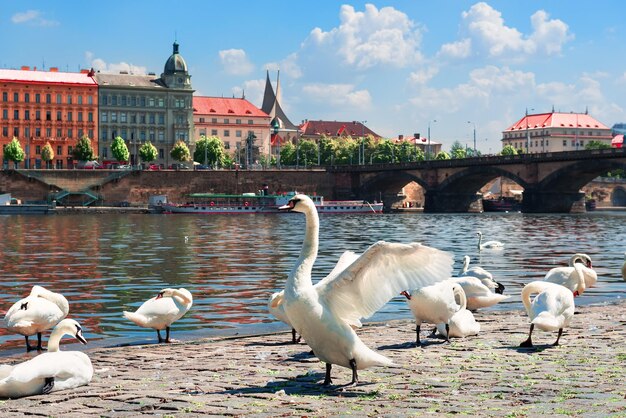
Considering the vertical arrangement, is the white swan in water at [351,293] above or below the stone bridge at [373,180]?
below

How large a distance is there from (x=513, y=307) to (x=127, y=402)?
12.4 metres

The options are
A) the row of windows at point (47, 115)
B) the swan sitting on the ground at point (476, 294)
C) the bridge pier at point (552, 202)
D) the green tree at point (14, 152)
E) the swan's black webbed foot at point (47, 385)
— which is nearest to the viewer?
the swan's black webbed foot at point (47, 385)

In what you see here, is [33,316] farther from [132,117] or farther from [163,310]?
[132,117]

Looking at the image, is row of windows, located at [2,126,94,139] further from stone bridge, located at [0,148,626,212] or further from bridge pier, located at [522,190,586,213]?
bridge pier, located at [522,190,586,213]

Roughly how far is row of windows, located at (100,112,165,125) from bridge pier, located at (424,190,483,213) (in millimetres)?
Answer: 43650

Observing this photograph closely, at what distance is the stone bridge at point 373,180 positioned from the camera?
328 feet

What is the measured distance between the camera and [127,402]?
909 centimetres

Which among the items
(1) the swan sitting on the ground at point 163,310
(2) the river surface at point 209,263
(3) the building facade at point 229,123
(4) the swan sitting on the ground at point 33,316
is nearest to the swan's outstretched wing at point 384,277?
(1) the swan sitting on the ground at point 163,310

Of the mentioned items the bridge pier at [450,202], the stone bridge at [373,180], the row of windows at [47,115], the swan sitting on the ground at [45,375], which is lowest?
the swan sitting on the ground at [45,375]

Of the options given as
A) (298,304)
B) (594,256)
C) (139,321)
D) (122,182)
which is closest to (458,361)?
(298,304)

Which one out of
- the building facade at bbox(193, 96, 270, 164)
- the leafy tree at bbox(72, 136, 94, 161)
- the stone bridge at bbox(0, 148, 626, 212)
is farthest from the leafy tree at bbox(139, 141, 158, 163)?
the building facade at bbox(193, 96, 270, 164)

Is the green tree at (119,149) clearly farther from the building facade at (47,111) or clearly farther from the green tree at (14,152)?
the green tree at (14,152)

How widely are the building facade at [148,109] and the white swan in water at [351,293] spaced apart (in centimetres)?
12688

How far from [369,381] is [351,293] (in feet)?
3.39
